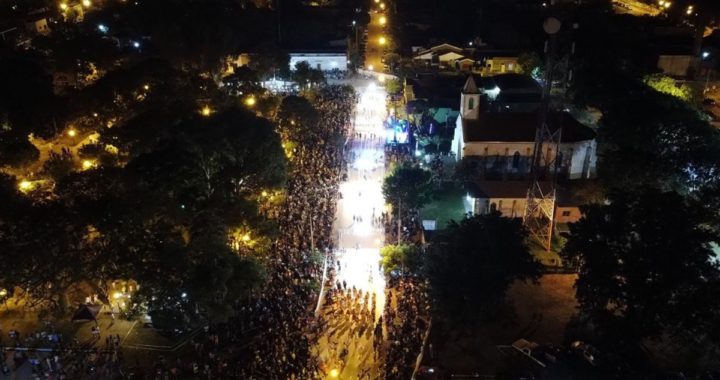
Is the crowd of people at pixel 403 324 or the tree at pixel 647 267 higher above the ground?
the tree at pixel 647 267

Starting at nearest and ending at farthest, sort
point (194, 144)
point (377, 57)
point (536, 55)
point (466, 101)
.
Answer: point (194, 144) → point (466, 101) → point (536, 55) → point (377, 57)

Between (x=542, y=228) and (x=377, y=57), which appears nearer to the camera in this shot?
(x=542, y=228)

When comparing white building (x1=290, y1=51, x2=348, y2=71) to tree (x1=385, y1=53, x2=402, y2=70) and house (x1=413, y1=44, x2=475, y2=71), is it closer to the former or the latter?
tree (x1=385, y1=53, x2=402, y2=70)

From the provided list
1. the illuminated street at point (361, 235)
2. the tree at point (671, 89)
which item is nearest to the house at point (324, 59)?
the illuminated street at point (361, 235)

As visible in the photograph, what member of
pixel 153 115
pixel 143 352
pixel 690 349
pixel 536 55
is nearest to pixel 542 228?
pixel 690 349

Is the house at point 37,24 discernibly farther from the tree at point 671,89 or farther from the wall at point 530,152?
the tree at point 671,89

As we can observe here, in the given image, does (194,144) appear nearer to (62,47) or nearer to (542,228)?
(542,228)
